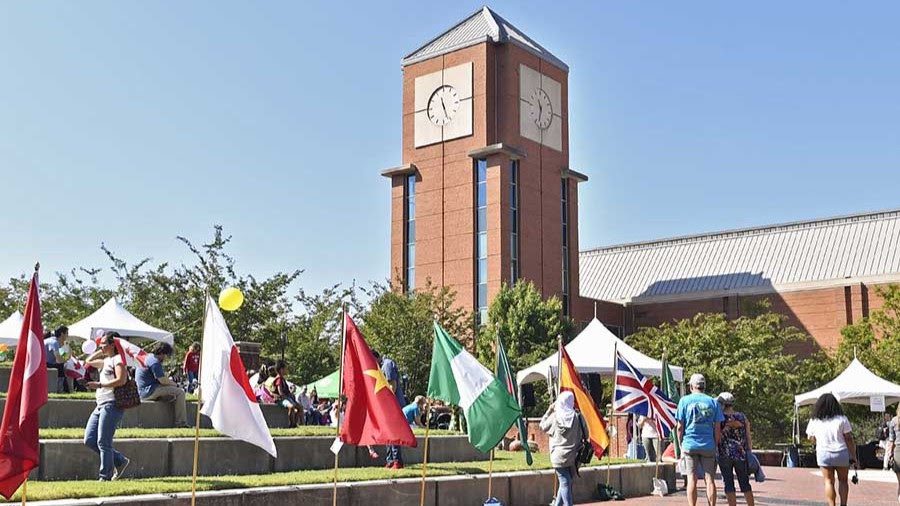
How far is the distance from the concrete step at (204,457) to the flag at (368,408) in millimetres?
3308

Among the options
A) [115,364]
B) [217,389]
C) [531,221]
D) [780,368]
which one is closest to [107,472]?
[115,364]

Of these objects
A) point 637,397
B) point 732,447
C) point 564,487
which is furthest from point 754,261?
point 564,487

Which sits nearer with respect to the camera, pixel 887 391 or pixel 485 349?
pixel 887 391

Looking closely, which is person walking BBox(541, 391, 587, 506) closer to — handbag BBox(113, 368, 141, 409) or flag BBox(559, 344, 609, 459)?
flag BBox(559, 344, 609, 459)

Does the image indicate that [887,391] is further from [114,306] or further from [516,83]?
[516,83]

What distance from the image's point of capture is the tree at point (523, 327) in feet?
153

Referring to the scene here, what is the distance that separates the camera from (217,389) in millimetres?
10516

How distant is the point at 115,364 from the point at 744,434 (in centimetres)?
816

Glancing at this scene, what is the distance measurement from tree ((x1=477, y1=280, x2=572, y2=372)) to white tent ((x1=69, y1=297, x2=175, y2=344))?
2166 cm

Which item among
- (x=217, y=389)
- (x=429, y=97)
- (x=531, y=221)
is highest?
(x=429, y=97)

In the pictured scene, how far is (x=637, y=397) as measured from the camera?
19562 mm

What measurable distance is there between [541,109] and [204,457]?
152 feet

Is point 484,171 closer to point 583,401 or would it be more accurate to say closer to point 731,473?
point 583,401

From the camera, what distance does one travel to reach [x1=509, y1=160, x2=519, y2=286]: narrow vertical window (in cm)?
5444
